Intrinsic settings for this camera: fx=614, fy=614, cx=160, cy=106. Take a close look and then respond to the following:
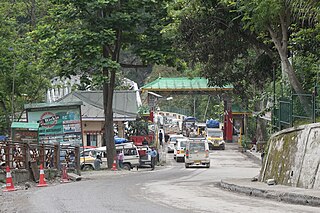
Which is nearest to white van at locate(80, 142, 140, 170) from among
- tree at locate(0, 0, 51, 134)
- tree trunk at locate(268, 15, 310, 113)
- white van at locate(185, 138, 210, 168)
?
white van at locate(185, 138, 210, 168)

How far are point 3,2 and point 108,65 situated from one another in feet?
39.4

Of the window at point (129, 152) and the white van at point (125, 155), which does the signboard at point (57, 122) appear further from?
the window at point (129, 152)

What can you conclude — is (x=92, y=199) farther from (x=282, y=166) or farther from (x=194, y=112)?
(x=194, y=112)

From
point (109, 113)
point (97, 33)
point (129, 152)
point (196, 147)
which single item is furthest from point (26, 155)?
point (196, 147)

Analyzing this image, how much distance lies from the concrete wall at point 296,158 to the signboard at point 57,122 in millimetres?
14641

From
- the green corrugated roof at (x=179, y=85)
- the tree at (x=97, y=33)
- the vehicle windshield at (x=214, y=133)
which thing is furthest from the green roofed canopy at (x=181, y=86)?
the tree at (x=97, y=33)

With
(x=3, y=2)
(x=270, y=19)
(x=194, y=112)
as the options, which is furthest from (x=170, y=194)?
(x=194, y=112)

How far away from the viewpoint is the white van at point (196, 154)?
142 ft

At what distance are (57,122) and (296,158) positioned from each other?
59.9 feet

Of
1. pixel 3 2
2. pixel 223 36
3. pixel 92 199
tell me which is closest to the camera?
pixel 92 199

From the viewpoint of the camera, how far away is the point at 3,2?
39250mm

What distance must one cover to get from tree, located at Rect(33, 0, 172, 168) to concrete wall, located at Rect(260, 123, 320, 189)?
40.1 ft

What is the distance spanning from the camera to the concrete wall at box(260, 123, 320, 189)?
1670cm

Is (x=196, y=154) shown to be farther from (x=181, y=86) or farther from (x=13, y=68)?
(x=181, y=86)
